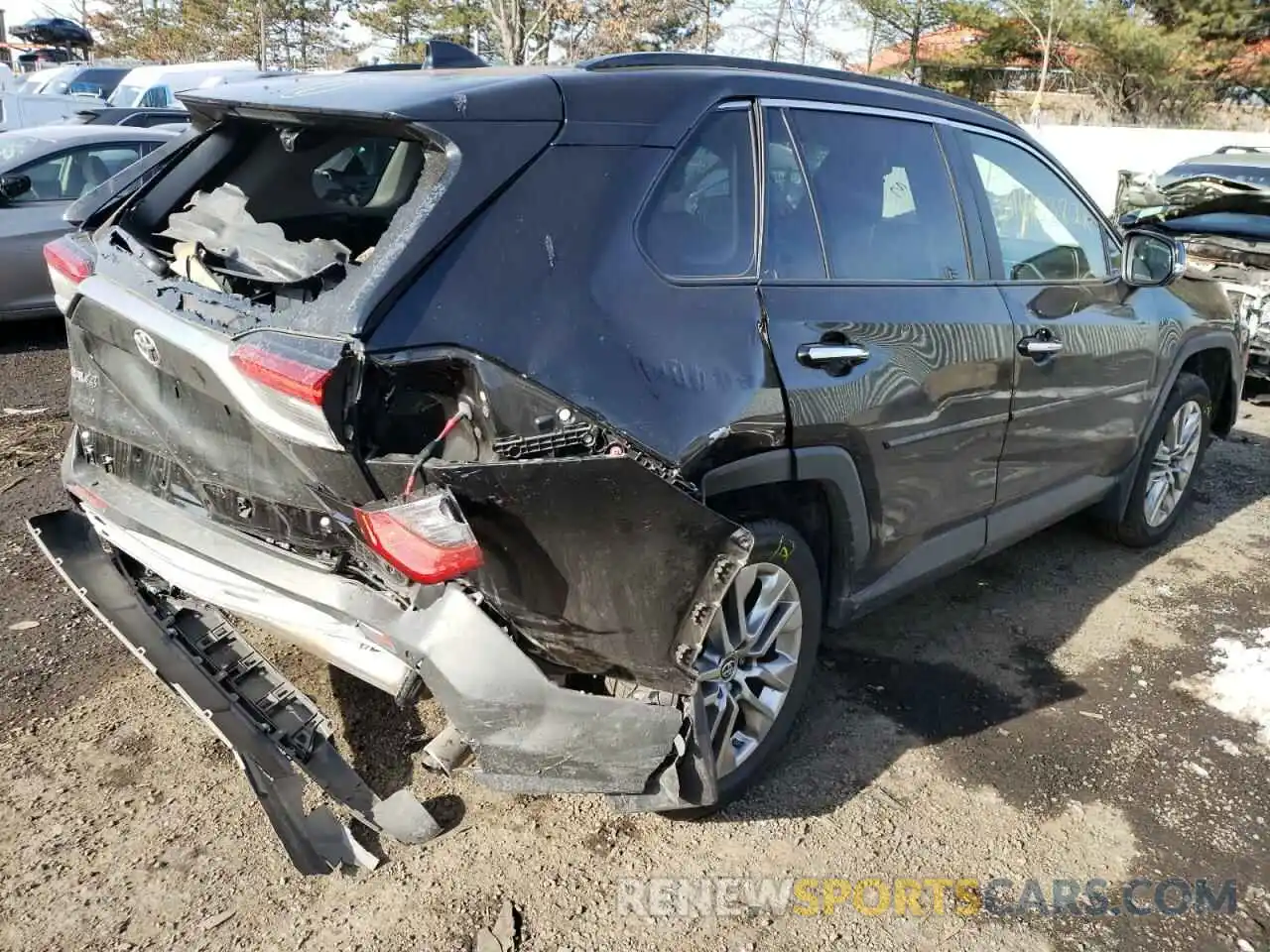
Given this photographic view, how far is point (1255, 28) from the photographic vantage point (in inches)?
1264

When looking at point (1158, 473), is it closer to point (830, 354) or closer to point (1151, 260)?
point (1151, 260)

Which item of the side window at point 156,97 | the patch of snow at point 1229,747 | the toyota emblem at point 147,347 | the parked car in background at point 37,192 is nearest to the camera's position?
the toyota emblem at point 147,347

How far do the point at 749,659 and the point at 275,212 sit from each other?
78.9 inches

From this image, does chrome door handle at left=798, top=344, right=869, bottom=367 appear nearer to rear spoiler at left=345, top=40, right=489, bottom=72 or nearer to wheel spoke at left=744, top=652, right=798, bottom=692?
wheel spoke at left=744, top=652, right=798, bottom=692

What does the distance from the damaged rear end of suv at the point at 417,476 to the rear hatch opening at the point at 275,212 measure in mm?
13

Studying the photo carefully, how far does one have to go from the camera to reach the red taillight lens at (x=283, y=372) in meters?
2.07

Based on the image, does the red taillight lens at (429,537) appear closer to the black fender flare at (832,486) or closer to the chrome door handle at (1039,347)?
the black fender flare at (832,486)

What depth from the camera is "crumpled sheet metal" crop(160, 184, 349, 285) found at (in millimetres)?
2545

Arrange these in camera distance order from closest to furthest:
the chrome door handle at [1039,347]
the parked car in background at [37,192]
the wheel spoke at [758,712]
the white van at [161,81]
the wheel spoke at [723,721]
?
1. the wheel spoke at [723,721]
2. the wheel spoke at [758,712]
3. the chrome door handle at [1039,347]
4. the parked car in background at [37,192]
5. the white van at [161,81]

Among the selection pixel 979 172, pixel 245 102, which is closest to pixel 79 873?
pixel 245 102

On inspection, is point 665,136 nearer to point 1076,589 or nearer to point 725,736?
point 725,736

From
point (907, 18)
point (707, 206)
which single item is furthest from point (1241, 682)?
point (907, 18)

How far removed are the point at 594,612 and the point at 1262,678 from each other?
2.81 metres

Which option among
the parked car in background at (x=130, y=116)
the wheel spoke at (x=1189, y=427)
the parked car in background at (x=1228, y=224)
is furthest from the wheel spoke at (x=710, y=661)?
the parked car in background at (x=130, y=116)
